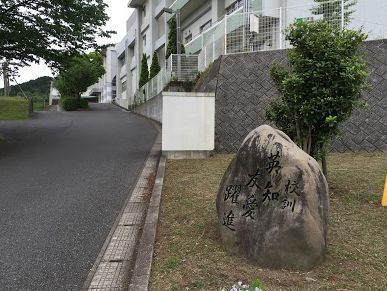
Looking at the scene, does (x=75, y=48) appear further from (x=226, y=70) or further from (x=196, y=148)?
(x=196, y=148)

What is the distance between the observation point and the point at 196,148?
10.7 m

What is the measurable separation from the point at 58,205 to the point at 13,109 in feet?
82.3

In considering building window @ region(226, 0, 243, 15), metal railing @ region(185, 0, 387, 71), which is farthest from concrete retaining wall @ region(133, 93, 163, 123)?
metal railing @ region(185, 0, 387, 71)

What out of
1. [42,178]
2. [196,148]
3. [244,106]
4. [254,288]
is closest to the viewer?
[254,288]

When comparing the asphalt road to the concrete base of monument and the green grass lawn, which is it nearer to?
the concrete base of monument

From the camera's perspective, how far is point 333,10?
12.9 metres

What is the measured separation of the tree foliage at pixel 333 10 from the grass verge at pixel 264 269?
6.92m

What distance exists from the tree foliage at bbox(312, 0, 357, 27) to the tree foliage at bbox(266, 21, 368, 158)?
7.31m

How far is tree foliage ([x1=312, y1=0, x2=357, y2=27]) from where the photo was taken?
12.7m

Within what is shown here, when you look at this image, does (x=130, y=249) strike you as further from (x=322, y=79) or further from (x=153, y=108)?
(x=153, y=108)

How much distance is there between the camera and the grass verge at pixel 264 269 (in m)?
3.66

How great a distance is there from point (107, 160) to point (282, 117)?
5.87m

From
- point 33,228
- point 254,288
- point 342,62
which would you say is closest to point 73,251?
point 33,228

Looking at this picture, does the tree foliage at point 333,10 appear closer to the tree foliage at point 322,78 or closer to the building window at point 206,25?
the tree foliage at point 322,78
